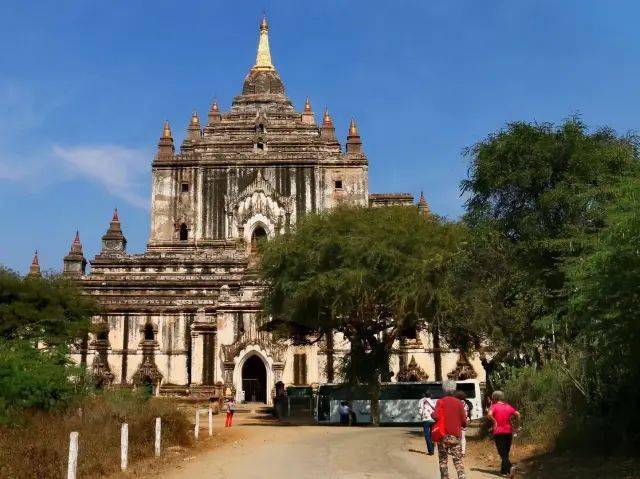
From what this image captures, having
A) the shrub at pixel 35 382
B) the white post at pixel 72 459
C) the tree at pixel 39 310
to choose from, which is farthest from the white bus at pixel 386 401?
the white post at pixel 72 459

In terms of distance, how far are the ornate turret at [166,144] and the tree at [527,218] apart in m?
33.9

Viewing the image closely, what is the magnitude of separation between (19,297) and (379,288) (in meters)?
18.2

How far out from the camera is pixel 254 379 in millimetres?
38969

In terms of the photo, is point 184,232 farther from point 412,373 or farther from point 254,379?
point 412,373

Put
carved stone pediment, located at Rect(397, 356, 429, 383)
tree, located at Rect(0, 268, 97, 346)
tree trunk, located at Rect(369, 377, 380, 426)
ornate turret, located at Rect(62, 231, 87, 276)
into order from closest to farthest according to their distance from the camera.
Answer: tree trunk, located at Rect(369, 377, 380, 426) → tree, located at Rect(0, 268, 97, 346) → carved stone pediment, located at Rect(397, 356, 429, 383) → ornate turret, located at Rect(62, 231, 87, 276)

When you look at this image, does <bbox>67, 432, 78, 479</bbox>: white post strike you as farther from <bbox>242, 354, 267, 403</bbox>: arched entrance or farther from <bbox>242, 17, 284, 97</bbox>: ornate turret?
<bbox>242, 17, 284, 97</bbox>: ornate turret

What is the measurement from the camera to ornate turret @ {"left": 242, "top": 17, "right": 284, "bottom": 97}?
2418 inches

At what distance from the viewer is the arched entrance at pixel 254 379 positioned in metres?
38.8

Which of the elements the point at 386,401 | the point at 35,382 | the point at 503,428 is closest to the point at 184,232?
the point at 386,401

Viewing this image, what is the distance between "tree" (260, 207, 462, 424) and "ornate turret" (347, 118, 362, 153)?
2388cm

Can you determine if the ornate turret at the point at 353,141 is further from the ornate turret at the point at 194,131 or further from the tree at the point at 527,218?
the tree at the point at 527,218

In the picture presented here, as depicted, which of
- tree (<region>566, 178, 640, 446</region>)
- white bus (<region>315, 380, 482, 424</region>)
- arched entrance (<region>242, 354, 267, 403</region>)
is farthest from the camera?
arched entrance (<region>242, 354, 267, 403</region>)

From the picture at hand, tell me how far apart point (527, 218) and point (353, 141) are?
33.3 metres

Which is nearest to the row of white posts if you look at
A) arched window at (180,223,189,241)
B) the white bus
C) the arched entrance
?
the white bus
